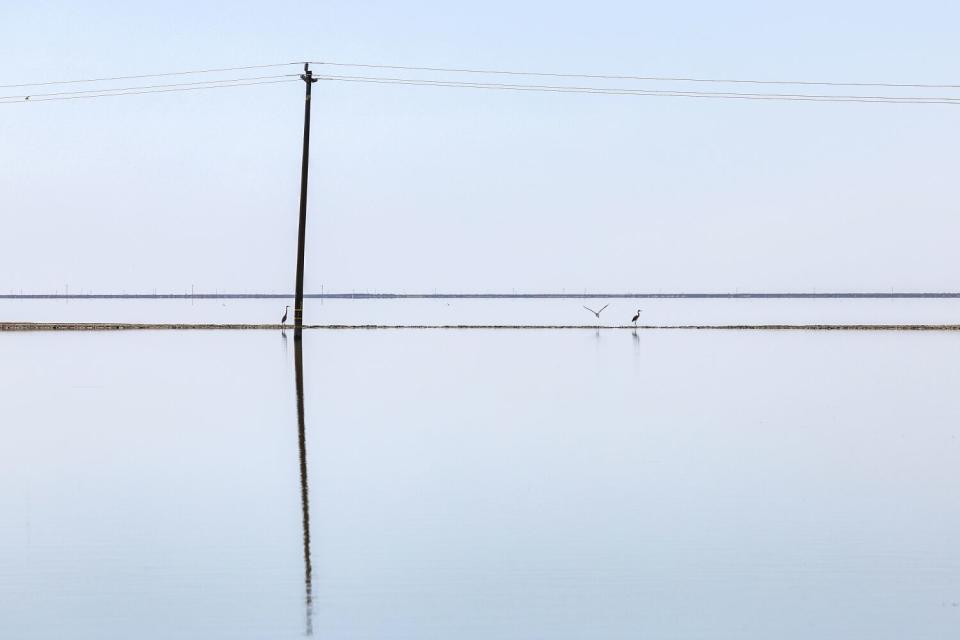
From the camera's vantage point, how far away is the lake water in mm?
9336

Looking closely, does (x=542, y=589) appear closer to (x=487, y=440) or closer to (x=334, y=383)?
(x=487, y=440)

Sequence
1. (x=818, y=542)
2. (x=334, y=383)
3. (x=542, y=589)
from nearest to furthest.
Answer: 1. (x=542, y=589)
2. (x=818, y=542)
3. (x=334, y=383)

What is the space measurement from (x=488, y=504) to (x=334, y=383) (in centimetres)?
1866

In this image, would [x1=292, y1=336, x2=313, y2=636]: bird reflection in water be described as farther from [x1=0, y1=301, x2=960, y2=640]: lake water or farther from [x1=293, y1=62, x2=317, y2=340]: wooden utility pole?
[x1=293, y1=62, x2=317, y2=340]: wooden utility pole

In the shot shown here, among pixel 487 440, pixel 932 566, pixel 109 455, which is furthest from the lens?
pixel 487 440

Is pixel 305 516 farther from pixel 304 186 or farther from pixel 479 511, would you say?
pixel 304 186

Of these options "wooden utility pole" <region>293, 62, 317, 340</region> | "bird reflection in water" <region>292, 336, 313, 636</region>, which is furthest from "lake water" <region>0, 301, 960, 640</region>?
"wooden utility pole" <region>293, 62, 317, 340</region>

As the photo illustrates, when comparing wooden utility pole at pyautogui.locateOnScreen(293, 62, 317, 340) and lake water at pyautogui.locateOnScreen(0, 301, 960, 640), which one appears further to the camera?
wooden utility pole at pyautogui.locateOnScreen(293, 62, 317, 340)

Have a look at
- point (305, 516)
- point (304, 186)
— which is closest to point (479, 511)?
point (305, 516)

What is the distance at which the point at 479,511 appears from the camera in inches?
533

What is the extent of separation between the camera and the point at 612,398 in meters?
28.0

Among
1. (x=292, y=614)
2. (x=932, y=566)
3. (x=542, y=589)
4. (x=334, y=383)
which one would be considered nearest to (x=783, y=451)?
(x=932, y=566)

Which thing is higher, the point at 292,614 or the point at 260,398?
the point at 260,398

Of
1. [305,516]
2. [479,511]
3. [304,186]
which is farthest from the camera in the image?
[304,186]
